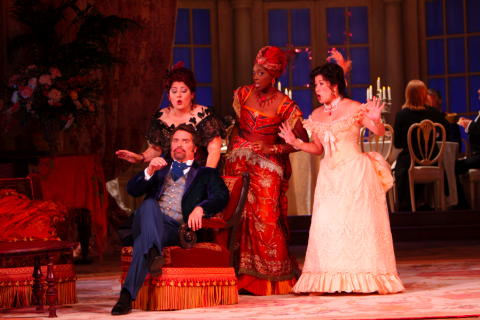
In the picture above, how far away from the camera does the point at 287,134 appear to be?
532 centimetres

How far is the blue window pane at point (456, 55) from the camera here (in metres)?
12.3

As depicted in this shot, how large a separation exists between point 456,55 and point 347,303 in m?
8.16

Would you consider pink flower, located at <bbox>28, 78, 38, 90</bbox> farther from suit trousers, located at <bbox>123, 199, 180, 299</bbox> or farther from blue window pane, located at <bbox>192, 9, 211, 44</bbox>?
blue window pane, located at <bbox>192, 9, 211, 44</bbox>

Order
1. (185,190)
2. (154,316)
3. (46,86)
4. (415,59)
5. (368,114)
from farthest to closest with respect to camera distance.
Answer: (415,59)
(46,86)
(368,114)
(185,190)
(154,316)

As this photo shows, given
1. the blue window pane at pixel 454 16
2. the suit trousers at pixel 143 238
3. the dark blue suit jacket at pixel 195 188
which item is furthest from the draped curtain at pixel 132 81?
the blue window pane at pixel 454 16

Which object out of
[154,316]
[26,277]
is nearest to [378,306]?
[154,316]

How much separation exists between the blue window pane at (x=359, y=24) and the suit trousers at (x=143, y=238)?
27.4 ft

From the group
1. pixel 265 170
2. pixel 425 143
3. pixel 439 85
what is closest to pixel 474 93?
pixel 439 85

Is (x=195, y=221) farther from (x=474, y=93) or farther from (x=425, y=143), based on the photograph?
(x=474, y=93)

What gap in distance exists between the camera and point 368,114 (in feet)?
17.4

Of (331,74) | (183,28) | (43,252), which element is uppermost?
(183,28)

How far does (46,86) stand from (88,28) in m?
0.64

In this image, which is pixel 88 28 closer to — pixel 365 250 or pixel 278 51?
pixel 278 51

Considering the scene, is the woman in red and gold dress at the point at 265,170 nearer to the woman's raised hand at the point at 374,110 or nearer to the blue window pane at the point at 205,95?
the woman's raised hand at the point at 374,110
